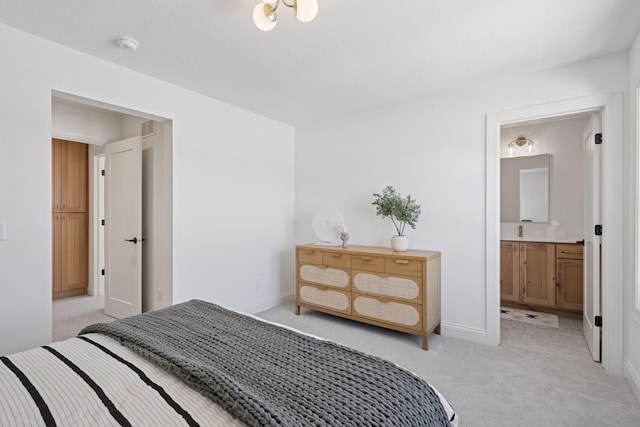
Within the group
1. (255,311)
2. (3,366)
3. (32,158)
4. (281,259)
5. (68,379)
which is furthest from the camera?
(281,259)

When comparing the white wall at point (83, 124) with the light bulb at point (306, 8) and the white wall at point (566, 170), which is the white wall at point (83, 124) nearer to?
the light bulb at point (306, 8)

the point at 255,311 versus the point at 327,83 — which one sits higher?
the point at 327,83

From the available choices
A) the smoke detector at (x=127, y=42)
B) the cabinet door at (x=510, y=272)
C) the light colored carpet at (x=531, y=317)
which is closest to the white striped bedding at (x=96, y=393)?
the smoke detector at (x=127, y=42)

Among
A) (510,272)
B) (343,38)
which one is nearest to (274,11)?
(343,38)

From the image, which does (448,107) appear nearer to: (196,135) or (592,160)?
(592,160)

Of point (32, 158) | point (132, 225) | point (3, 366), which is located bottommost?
point (3, 366)

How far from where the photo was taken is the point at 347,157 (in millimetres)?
3873

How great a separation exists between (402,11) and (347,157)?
2074mm

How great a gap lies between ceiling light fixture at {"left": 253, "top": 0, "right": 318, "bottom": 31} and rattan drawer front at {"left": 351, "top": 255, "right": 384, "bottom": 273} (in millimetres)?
2138

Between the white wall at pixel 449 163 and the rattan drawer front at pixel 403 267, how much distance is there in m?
0.48

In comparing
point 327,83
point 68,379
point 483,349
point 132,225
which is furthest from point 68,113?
point 483,349

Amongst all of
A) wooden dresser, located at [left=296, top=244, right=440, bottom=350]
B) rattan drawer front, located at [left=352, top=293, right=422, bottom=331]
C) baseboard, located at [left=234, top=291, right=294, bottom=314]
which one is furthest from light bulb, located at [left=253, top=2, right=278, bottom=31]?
baseboard, located at [left=234, top=291, right=294, bottom=314]

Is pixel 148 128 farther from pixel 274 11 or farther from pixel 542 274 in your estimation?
pixel 542 274

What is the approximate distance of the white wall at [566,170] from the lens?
12.8 feet
